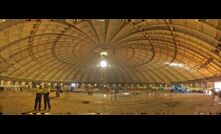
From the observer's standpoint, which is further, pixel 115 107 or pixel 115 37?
pixel 115 37

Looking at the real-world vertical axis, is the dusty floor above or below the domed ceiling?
below

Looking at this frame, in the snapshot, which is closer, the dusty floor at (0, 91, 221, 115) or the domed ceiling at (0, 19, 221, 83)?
the dusty floor at (0, 91, 221, 115)

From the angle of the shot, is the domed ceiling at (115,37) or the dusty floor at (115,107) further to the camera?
the domed ceiling at (115,37)

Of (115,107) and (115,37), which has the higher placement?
(115,37)

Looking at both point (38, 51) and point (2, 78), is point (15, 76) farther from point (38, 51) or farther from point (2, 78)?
point (38, 51)

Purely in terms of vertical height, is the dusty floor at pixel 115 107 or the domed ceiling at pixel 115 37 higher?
the domed ceiling at pixel 115 37
